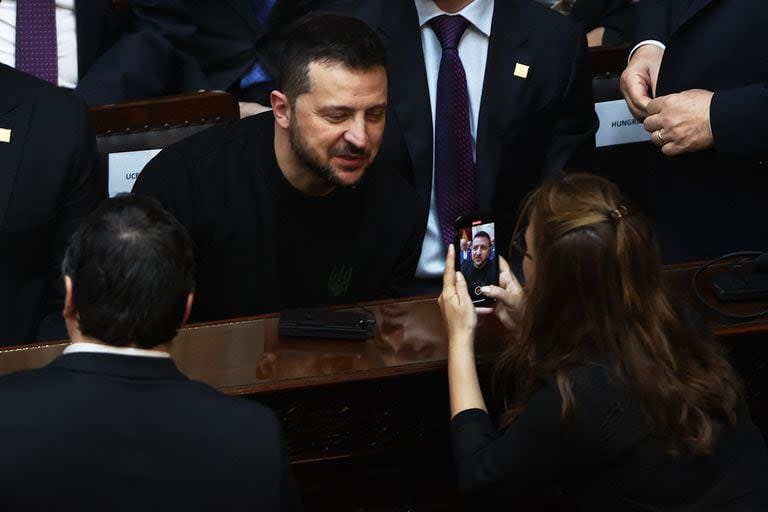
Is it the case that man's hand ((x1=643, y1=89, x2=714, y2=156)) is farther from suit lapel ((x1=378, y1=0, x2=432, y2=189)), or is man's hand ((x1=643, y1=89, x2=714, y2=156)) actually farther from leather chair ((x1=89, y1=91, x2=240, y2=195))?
leather chair ((x1=89, y1=91, x2=240, y2=195))

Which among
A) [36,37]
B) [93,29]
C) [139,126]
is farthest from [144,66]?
[139,126]

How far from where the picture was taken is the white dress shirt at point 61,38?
135 inches

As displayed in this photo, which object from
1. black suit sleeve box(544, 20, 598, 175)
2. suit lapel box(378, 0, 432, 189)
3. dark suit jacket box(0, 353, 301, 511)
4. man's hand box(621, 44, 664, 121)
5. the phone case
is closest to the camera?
dark suit jacket box(0, 353, 301, 511)

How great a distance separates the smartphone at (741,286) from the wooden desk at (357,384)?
0.12ft

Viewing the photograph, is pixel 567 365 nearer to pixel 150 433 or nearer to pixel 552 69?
pixel 150 433

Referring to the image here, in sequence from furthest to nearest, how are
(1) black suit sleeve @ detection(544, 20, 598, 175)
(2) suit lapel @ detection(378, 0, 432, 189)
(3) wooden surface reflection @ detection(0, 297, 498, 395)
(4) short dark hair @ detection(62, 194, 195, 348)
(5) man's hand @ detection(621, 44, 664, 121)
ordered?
(1) black suit sleeve @ detection(544, 20, 598, 175) < (2) suit lapel @ detection(378, 0, 432, 189) < (5) man's hand @ detection(621, 44, 664, 121) < (3) wooden surface reflection @ detection(0, 297, 498, 395) < (4) short dark hair @ detection(62, 194, 195, 348)

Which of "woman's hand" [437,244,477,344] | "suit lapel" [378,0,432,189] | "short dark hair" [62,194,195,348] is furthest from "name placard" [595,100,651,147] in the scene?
"short dark hair" [62,194,195,348]

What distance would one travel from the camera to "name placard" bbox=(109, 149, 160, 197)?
302 cm

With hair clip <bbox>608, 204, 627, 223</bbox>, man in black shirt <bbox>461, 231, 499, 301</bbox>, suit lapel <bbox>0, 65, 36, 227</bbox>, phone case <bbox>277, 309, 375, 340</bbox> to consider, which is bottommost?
phone case <bbox>277, 309, 375, 340</bbox>

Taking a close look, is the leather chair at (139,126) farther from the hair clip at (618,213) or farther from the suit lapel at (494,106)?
the hair clip at (618,213)

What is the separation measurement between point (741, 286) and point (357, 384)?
787 mm

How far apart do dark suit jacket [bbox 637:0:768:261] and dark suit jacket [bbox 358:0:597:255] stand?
0.28 meters

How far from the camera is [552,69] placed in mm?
3170

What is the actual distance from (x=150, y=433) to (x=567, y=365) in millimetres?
748
